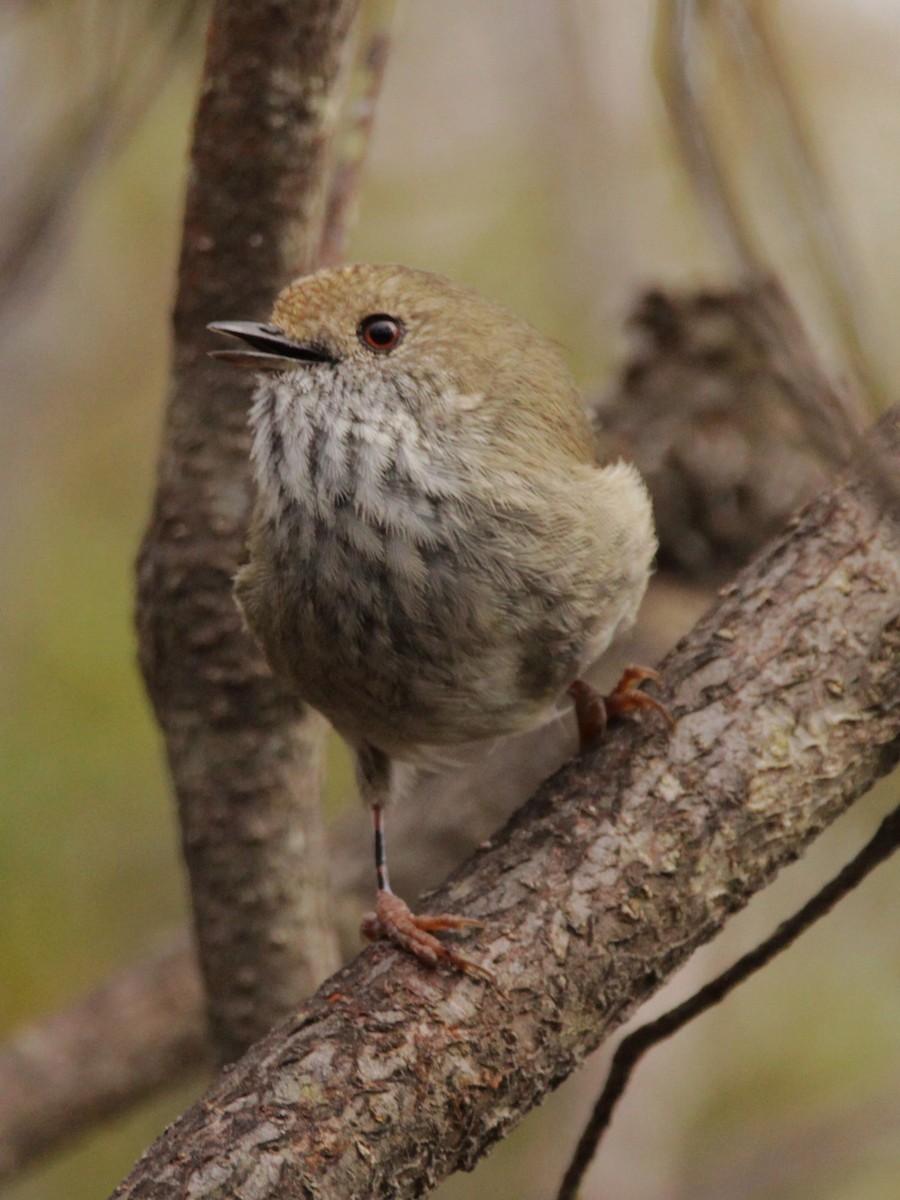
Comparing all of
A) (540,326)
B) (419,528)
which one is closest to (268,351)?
(419,528)

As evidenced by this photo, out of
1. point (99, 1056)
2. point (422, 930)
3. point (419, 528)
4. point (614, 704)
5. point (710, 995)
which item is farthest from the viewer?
point (99, 1056)

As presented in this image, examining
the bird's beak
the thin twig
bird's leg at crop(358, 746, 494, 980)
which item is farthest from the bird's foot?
the bird's beak

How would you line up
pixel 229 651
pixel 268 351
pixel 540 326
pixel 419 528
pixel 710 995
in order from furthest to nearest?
pixel 540 326
pixel 229 651
pixel 268 351
pixel 419 528
pixel 710 995

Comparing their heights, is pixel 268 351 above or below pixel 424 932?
above

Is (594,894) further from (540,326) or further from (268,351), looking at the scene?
(540,326)

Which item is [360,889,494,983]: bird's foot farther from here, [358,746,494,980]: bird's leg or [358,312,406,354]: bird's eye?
[358,312,406,354]: bird's eye

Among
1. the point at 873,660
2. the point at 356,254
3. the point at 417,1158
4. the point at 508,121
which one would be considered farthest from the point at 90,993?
the point at 508,121

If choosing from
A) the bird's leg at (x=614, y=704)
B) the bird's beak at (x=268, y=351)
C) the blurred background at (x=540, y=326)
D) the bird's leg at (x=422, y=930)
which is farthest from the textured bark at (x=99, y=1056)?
the bird's beak at (x=268, y=351)

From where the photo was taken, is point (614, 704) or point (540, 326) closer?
point (614, 704)
